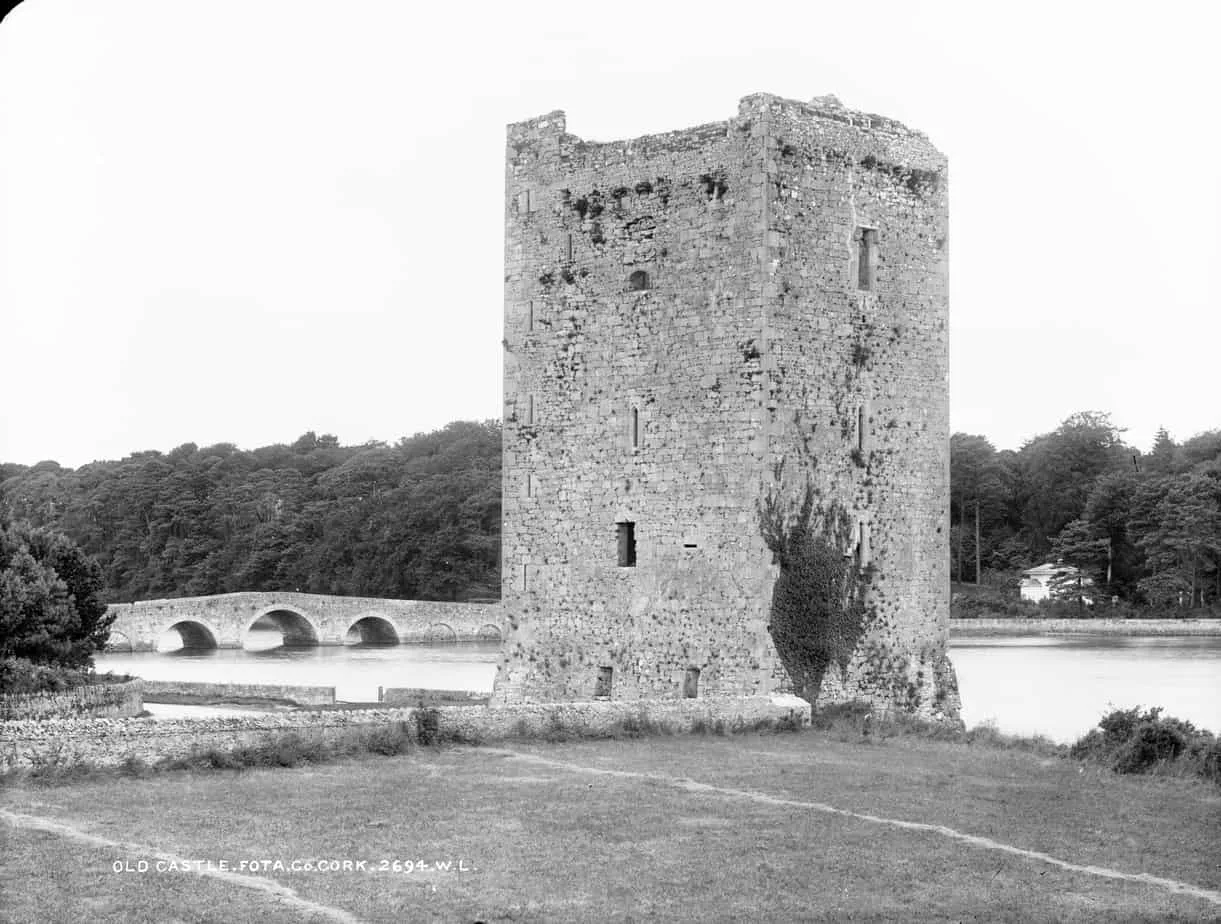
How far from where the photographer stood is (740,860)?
1120 cm

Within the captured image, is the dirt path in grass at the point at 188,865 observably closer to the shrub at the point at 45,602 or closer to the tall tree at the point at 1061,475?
the shrub at the point at 45,602

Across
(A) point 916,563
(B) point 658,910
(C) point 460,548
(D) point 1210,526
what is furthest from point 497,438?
(B) point 658,910

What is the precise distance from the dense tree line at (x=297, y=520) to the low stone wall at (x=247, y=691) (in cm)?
4580

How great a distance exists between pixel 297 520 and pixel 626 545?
214ft

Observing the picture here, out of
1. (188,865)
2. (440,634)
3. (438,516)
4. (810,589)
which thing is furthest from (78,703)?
(438,516)

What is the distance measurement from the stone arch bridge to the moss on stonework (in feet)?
130

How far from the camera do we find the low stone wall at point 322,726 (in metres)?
14.2

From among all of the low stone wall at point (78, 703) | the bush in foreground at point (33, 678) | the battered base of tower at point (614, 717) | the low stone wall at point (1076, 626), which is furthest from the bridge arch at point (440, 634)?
the battered base of tower at point (614, 717)

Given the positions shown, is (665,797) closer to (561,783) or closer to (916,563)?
(561,783)

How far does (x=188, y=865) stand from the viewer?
1073 cm

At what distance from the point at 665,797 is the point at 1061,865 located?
3603mm

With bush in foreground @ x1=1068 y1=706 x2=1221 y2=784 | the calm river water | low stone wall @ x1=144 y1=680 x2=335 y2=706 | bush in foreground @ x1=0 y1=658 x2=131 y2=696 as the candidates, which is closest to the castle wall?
bush in foreground @ x1=1068 y1=706 x2=1221 y2=784

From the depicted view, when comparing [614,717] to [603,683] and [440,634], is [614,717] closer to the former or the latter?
[603,683]

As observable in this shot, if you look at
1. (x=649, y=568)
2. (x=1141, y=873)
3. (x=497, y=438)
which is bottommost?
(x=1141, y=873)
